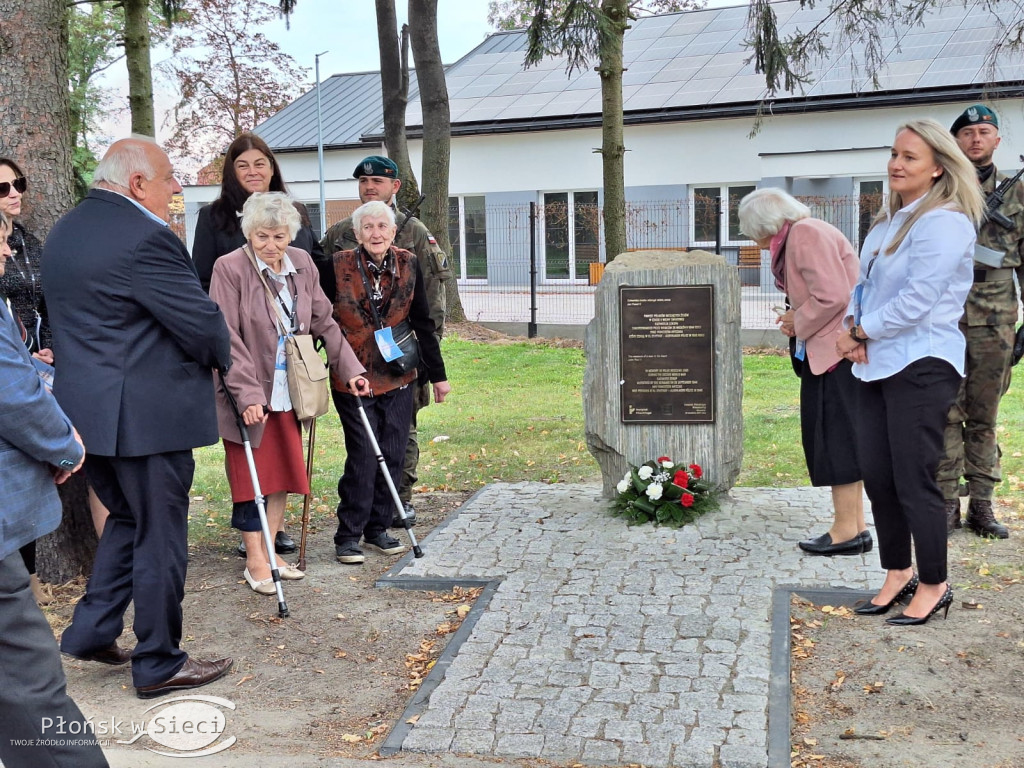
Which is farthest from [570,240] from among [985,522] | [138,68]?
[985,522]

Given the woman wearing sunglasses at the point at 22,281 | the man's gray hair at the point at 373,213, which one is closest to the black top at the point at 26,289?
the woman wearing sunglasses at the point at 22,281

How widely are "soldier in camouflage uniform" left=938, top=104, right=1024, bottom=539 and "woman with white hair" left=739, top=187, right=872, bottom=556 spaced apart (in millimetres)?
578

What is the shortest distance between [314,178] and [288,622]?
27254mm

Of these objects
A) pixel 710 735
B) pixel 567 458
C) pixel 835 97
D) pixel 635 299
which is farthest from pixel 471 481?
pixel 835 97

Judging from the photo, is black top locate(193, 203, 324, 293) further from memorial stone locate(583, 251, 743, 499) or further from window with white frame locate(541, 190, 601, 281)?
window with white frame locate(541, 190, 601, 281)

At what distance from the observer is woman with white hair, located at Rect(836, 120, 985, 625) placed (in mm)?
4469

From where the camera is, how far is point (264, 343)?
5340mm

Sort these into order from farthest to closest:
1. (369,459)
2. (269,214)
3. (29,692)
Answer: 1. (369,459)
2. (269,214)
3. (29,692)

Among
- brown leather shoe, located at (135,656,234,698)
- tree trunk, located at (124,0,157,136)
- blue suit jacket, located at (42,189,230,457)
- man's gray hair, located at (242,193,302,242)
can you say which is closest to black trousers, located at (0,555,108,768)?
blue suit jacket, located at (42,189,230,457)

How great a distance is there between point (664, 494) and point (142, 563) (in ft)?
10.3

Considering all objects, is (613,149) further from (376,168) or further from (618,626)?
(618,626)

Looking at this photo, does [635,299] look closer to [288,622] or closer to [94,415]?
[288,622]

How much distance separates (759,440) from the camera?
900 centimetres

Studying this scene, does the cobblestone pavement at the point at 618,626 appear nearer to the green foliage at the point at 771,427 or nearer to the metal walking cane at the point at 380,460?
the metal walking cane at the point at 380,460
